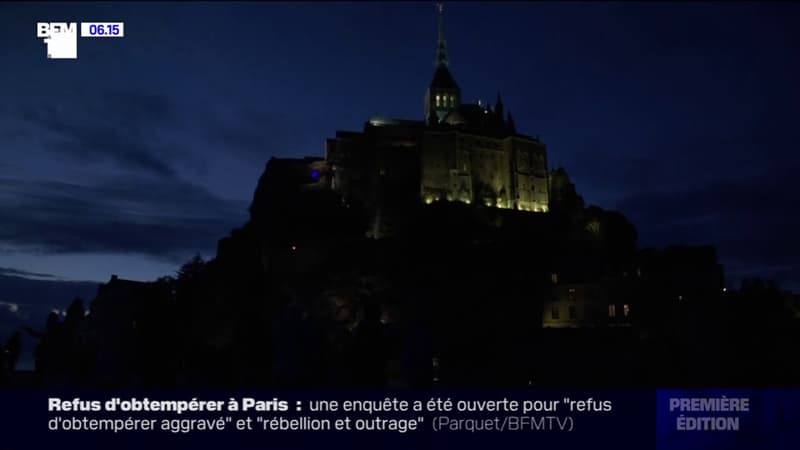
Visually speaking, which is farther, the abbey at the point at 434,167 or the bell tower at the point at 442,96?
the bell tower at the point at 442,96

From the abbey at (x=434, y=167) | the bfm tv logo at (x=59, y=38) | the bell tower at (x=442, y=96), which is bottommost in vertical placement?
the bfm tv logo at (x=59, y=38)

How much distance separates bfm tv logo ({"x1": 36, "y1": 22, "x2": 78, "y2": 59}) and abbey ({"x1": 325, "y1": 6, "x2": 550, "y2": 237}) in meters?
54.7

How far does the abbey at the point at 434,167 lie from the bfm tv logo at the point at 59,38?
179 feet

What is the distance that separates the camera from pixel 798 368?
36.1m

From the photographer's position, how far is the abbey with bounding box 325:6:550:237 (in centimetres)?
7344

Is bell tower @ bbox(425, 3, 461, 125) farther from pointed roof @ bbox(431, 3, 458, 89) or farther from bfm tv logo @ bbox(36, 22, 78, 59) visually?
bfm tv logo @ bbox(36, 22, 78, 59)

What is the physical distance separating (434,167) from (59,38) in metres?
59.9

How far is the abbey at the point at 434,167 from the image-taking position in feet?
241
